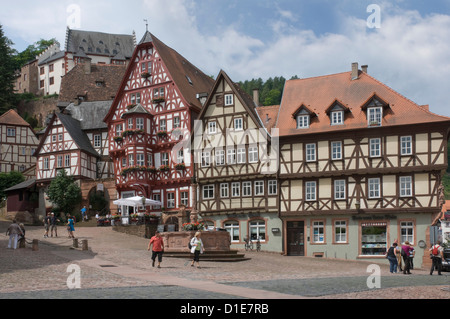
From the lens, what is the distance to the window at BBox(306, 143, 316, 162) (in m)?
42.1

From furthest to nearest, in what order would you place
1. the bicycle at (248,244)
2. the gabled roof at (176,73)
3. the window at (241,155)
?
the gabled roof at (176,73) < the window at (241,155) < the bicycle at (248,244)

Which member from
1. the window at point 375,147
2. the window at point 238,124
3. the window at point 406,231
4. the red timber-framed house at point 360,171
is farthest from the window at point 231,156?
the window at point 406,231

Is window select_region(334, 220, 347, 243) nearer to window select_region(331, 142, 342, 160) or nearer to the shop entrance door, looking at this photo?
the shop entrance door

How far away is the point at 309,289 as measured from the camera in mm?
18531

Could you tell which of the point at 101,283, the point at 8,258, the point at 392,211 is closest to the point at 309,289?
the point at 101,283

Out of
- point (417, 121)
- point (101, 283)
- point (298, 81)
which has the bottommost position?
point (101, 283)

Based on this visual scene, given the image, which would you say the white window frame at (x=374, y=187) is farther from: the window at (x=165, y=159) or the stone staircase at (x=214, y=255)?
the window at (x=165, y=159)

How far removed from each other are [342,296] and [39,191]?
46303 millimetres

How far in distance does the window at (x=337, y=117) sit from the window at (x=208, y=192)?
9.91m

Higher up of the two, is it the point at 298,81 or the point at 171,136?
the point at 298,81

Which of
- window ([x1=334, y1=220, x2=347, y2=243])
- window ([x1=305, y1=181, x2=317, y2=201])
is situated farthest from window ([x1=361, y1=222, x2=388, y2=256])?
window ([x1=305, y1=181, x2=317, y2=201])

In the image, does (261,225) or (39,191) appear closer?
(261,225)

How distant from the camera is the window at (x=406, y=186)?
39.3 metres
